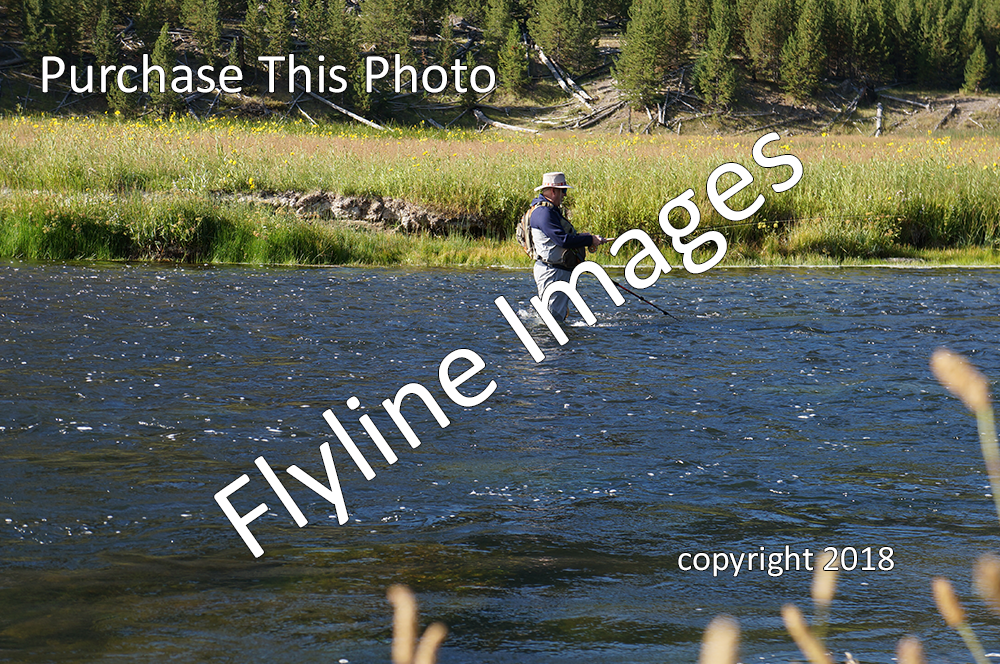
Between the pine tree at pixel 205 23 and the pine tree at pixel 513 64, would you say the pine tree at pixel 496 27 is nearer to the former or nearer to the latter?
the pine tree at pixel 513 64

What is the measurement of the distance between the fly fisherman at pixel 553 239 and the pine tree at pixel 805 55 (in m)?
59.6

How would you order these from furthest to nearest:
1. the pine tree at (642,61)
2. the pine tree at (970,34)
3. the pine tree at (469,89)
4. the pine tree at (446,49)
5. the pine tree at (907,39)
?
the pine tree at (907,39) < the pine tree at (970,34) < the pine tree at (446,49) < the pine tree at (642,61) < the pine tree at (469,89)

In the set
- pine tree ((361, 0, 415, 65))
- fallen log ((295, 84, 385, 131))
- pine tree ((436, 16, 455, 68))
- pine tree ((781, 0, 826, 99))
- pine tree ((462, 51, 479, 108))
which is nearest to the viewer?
fallen log ((295, 84, 385, 131))

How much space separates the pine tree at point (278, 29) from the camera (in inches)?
2298

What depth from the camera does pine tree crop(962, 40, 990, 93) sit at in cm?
7100

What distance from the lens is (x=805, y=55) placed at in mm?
67812

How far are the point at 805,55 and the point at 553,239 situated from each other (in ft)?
199

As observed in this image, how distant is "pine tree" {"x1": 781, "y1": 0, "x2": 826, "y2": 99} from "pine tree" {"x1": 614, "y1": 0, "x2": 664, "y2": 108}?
8981 mm

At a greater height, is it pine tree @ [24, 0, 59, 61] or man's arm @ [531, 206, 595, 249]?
pine tree @ [24, 0, 59, 61]

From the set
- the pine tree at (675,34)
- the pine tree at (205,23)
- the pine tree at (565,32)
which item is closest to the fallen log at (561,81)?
the pine tree at (565,32)

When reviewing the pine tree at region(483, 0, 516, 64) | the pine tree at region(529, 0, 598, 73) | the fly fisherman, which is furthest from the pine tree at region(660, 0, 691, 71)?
the fly fisherman

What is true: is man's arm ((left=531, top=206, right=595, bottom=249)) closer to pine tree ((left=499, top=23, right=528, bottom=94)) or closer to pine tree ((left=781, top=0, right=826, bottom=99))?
pine tree ((left=499, top=23, right=528, bottom=94))

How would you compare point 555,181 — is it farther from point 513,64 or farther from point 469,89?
point 513,64

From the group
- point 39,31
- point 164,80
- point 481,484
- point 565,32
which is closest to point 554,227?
point 481,484
